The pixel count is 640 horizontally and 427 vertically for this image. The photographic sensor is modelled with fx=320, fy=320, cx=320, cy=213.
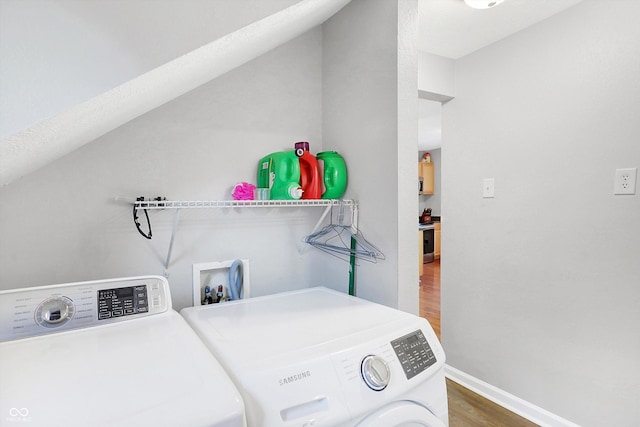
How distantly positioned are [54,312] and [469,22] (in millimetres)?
2352

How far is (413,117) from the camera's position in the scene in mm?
1381

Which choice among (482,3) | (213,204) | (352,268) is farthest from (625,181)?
(213,204)

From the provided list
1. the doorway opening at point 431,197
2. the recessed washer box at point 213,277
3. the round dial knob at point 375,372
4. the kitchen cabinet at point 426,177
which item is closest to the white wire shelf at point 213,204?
the recessed washer box at point 213,277

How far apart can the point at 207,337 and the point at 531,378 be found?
1.99 meters

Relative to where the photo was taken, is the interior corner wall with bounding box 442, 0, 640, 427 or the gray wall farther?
the interior corner wall with bounding box 442, 0, 640, 427

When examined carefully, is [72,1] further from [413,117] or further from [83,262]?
[413,117]

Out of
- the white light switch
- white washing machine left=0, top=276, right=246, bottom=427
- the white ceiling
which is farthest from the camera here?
the white light switch

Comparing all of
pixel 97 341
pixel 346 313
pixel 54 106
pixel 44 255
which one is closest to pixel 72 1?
pixel 54 106

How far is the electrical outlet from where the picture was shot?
155 cm

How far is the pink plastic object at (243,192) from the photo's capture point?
1471mm

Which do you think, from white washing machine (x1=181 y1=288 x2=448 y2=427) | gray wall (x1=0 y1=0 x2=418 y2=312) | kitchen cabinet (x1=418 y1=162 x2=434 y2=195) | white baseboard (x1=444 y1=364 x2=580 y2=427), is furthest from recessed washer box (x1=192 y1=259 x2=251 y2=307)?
kitchen cabinet (x1=418 y1=162 x2=434 y2=195)

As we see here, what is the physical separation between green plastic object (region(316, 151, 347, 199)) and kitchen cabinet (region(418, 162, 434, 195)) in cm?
572

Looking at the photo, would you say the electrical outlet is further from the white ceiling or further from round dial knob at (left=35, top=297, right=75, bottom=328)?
round dial knob at (left=35, top=297, right=75, bottom=328)

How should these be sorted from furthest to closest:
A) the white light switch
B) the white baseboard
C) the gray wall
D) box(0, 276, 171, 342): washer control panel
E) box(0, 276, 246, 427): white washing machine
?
the white light switch
the white baseboard
the gray wall
box(0, 276, 171, 342): washer control panel
box(0, 276, 246, 427): white washing machine
